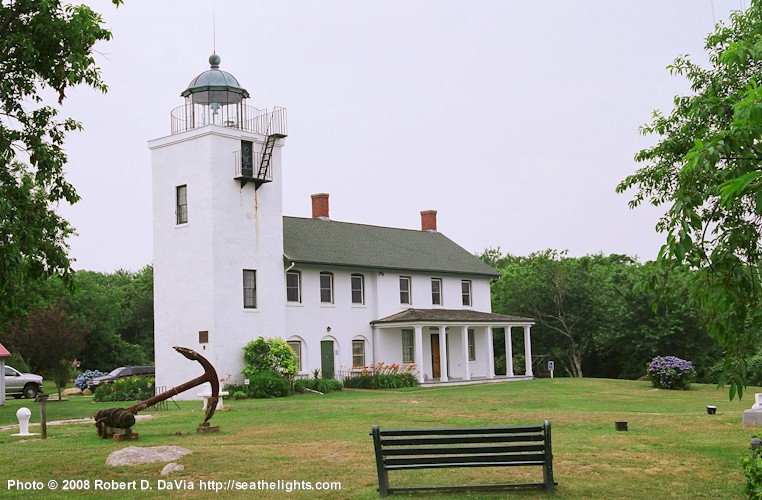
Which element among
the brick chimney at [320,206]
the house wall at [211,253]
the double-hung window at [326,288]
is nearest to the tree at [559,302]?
the brick chimney at [320,206]

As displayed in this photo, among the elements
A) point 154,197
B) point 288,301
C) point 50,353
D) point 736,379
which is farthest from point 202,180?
point 736,379

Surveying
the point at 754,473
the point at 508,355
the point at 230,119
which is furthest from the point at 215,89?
the point at 754,473

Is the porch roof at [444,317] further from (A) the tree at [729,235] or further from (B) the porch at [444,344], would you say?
(A) the tree at [729,235]

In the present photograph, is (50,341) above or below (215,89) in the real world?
below

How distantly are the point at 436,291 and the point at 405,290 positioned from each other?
8.19 ft

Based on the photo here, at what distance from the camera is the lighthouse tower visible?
110 ft

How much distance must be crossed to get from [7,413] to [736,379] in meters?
24.7

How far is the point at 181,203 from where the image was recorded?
34969 mm

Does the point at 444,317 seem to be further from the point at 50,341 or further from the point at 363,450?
the point at 363,450

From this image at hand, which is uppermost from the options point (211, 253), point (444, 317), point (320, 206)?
point (320, 206)

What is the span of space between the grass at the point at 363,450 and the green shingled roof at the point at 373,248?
14.2 metres

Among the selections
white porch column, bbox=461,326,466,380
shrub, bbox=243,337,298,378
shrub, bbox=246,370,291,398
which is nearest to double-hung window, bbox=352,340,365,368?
white porch column, bbox=461,326,466,380

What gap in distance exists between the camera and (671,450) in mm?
13867

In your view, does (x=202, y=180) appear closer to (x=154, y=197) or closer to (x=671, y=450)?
(x=154, y=197)
